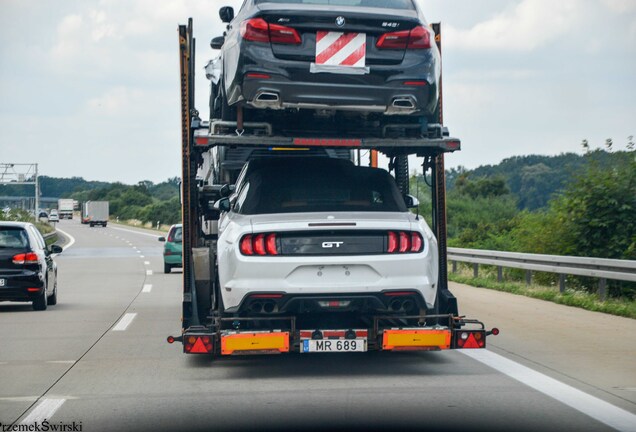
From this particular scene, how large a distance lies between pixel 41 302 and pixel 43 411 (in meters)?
9.64

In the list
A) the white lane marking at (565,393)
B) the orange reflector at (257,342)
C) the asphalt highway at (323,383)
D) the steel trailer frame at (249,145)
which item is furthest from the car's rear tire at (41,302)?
the orange reflector at (257,342)

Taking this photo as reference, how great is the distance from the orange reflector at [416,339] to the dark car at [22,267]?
9299 millimetres

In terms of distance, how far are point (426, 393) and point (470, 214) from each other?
3227 cm

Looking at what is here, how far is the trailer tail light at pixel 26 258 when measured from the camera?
16.6 metres

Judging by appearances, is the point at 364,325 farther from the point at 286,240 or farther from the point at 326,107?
the point at 326,107

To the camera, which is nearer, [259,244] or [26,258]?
[259,244]

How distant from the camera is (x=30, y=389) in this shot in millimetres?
8719

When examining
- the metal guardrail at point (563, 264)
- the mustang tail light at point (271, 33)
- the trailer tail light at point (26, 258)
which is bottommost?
the metal guardrail at point (563, 264)

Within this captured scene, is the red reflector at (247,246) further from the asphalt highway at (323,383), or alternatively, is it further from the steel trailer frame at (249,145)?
the asphalt highway at (323,383)

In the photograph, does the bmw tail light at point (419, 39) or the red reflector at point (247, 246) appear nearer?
the red reflector at point (247, 246)

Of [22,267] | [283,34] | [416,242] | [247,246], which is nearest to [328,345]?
[247,246]

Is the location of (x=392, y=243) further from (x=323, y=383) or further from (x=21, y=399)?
(x=21, y=399)

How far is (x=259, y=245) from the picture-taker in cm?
880

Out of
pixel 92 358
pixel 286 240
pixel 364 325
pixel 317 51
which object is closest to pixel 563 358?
pixel 364 325
